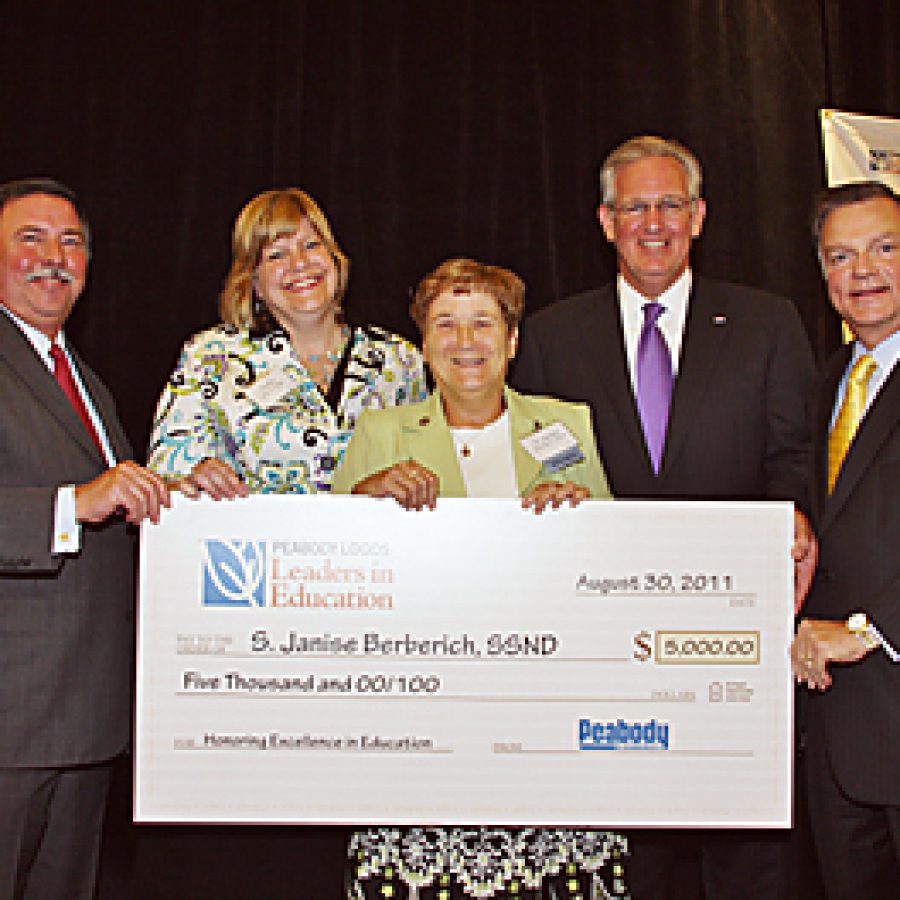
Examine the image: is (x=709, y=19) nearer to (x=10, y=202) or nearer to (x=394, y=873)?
(x=10, y=202)

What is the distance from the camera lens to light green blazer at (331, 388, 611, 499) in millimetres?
2980

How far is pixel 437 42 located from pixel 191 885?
3.49 metres

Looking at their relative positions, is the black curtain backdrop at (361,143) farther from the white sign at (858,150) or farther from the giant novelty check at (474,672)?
the giant novelty check at (474,672)

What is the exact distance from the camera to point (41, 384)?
291 centimetres

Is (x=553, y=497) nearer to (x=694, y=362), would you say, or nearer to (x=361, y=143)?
(x=694, y=362)

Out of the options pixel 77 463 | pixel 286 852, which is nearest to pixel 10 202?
pixel 77 463

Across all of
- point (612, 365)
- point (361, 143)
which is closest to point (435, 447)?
point (612, 365)

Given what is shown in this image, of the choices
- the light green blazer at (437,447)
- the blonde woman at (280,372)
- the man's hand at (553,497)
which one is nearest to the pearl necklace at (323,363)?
the blonde woman at (280,372)

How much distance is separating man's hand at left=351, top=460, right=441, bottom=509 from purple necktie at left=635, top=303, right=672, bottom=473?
0.84 metres

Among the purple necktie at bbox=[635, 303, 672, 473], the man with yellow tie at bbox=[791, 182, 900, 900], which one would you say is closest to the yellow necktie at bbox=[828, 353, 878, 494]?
the man with yellow tie at bbox=[791, 182, 900, 900]

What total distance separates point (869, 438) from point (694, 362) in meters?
0.69

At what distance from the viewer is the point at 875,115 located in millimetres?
5184

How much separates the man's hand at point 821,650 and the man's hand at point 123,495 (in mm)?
1584

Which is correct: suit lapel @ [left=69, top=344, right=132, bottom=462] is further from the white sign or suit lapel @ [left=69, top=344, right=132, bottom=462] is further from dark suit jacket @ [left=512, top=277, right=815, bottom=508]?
the white sign
